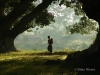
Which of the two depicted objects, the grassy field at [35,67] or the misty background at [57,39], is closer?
the grassy field at [35,67]

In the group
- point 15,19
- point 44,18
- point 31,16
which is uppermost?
point 31,16

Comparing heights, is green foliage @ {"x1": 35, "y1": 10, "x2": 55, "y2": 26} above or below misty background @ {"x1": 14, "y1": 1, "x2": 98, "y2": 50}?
above

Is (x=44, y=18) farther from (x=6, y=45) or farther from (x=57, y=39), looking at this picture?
(x=57, y=39)

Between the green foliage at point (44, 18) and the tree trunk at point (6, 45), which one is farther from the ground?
the green foliage at point (44, 18)

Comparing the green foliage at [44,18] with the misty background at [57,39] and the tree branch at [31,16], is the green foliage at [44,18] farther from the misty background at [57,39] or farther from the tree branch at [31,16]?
the misty background at [57,39]

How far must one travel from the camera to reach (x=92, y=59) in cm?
891

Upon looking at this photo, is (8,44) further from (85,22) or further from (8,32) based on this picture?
(85,22)

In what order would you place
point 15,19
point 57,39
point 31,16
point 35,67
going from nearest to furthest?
point 35,67 → point 15,19 → point 31,16 → point 57,39

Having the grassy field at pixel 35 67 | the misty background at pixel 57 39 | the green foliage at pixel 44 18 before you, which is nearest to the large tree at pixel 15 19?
the green foliage at pixel 44 18

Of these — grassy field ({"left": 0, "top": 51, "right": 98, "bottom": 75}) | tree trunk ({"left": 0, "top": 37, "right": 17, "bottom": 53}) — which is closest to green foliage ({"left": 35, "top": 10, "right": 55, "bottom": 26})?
tree trunk ({"left": 0, "top": 37, "right": 17, "bottom": 53})

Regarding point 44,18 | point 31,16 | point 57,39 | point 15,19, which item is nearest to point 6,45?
point 15,19

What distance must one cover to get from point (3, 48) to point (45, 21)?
6838 mm

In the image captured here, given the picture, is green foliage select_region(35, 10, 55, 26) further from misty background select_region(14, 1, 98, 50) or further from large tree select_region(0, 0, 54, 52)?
misty background select_region(14, 1, 98, 50)

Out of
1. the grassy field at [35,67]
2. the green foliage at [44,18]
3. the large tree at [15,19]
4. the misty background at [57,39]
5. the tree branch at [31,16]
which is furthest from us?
the misty background at [57,39]
